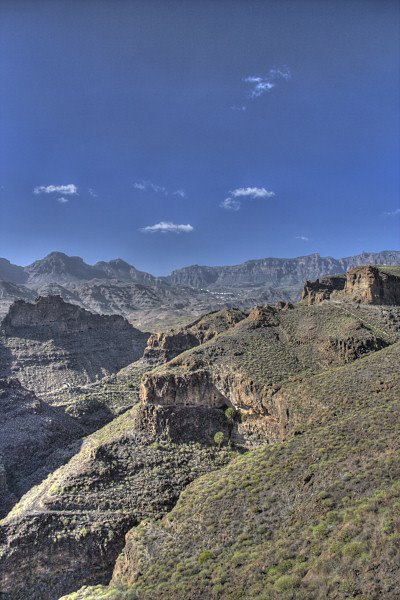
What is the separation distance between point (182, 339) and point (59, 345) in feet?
128

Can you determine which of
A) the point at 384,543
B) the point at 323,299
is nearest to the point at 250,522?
the point at 384,543

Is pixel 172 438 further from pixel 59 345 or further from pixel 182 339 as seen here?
pixel 59 345

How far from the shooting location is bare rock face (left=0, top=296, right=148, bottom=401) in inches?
4021

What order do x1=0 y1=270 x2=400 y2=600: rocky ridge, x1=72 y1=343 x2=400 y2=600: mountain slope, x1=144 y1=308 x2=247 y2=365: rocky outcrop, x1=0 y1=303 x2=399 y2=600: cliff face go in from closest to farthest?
x1=72 y1=343 x2=400 y2=600: mountain slope
x1=0 y1=270 x2=400 y2=600: rocky ridge
x1=0 y1=303 x2=399 y2=600: cliff face
x1=144 y1=308 x2=247 y2=365: rocky outcrop

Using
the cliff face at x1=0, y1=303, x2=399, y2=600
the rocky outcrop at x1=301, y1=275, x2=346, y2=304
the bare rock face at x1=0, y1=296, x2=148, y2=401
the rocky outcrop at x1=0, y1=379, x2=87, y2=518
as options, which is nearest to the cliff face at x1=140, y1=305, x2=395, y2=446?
the cliff face at x1=0, y1=303, x2=399, y2=600

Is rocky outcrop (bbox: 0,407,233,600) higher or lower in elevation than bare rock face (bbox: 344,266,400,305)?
lower

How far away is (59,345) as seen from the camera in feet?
373

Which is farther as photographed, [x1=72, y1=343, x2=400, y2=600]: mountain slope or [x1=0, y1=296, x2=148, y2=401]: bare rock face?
[x1=0, y1=296, x2=148, y2=401]: bare rock face

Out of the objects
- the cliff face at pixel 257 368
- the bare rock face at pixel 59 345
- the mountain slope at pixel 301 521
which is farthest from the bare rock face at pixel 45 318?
the mountain slope at pixel 301 521

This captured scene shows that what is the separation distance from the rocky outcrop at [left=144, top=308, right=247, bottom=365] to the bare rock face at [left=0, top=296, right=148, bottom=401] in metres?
19.1

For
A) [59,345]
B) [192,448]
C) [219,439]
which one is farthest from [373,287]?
[59,345]

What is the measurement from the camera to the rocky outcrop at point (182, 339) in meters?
86.6

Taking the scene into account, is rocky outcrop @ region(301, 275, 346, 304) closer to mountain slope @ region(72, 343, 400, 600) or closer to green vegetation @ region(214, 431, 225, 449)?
green vegetation @ region(214, 431, 225, 449)

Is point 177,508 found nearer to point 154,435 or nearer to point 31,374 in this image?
point 154,435
